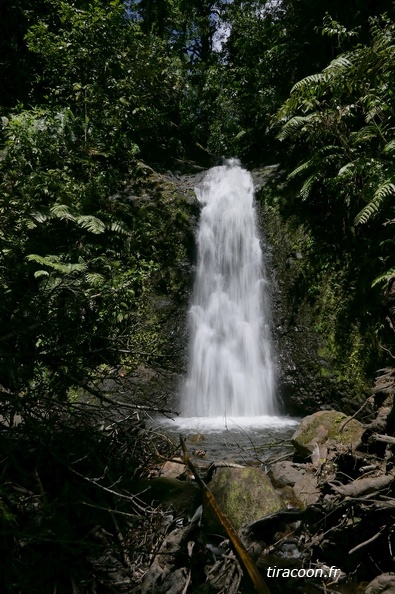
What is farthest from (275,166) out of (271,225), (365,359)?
(365,359)

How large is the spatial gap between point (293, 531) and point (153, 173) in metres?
8.86

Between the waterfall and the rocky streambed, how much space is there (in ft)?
12.5

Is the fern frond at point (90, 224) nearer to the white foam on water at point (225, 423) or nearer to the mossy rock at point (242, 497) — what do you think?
the white foam on water at point (225, 423)

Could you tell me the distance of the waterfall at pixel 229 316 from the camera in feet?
23.5

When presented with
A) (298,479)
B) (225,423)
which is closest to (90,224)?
(225,423)

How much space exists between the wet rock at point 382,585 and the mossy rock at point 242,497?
2.75 ft

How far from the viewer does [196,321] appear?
26.6 feet

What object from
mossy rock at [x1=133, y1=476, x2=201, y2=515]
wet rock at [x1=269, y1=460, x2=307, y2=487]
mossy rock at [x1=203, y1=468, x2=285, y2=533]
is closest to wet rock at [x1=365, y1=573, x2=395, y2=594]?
mossy rock at [x1=203, y1=468, x2=285, y2=533]

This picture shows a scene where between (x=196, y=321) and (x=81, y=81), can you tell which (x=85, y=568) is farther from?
(x=81, y=81)

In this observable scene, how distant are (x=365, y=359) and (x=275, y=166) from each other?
624 cm

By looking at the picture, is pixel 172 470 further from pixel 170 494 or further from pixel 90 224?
pixel 90 224

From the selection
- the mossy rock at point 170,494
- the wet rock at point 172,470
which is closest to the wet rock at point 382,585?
the mossy rock at point 170,494

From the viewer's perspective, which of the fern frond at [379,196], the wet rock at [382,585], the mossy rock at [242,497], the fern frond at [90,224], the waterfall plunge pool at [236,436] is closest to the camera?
the wet rock at [382,585]

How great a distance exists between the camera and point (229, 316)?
320 inches
